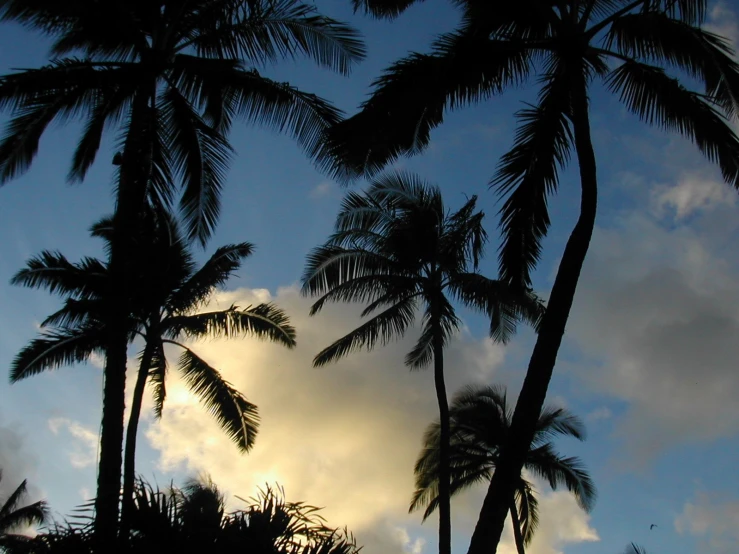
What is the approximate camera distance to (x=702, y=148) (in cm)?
916

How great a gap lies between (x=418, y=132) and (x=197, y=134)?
391 centimetres

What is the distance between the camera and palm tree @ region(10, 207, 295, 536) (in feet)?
50.0

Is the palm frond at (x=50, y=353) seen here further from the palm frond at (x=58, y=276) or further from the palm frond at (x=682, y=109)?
the palm frond at (x=682, y=109)

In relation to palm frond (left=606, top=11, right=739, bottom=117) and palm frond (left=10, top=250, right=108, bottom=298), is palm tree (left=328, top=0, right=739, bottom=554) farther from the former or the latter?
palm frond (left=10, top=250, right=108, bottom=298)

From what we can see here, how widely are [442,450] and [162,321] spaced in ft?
23.0

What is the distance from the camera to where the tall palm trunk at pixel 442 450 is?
15.1m

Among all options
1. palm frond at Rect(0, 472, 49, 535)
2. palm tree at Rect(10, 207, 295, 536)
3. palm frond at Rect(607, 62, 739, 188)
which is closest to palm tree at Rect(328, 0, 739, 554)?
palm frond at Rect(607, 62, 739, 188)

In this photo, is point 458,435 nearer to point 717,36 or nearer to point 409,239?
point 409,239

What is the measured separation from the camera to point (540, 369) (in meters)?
7.48

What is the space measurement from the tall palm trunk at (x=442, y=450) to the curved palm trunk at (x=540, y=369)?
8.45 metres

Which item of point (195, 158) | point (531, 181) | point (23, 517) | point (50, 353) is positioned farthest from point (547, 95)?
point (23, 517)

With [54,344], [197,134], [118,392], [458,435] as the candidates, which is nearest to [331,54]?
[197,134]

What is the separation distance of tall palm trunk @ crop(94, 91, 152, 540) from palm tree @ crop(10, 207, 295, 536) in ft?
14.5

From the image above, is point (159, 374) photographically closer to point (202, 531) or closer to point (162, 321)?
point (162, 321)
